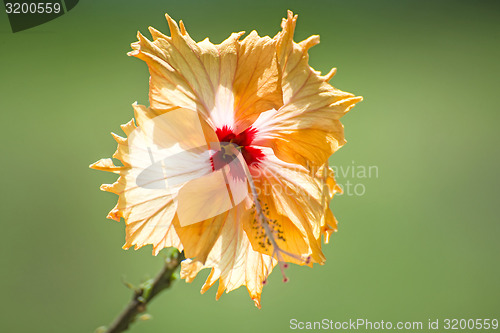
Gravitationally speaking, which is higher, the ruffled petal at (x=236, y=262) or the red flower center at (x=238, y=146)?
the red flower center at (x=238, y=146)

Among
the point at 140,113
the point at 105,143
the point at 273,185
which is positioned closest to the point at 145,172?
the point at 140,113

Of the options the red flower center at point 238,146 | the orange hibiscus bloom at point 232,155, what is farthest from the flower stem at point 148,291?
the red flower center at point 238,146

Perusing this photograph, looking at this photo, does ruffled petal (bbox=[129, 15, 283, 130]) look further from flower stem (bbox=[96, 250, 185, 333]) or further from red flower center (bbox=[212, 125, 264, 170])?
flower stem (bbox=[96, 250, 185, 333])

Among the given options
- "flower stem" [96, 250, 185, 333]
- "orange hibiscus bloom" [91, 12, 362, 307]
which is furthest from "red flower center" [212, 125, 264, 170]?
"flower stem" [96, 250, 185, 333]

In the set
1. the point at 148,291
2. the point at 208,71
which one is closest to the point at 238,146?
the point at 208,71

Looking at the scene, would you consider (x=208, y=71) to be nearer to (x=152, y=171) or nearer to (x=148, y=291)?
(x=152, y=171)

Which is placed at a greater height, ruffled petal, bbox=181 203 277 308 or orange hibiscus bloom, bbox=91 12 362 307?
orange hibiscus bloom, bbox=91 12 362 307

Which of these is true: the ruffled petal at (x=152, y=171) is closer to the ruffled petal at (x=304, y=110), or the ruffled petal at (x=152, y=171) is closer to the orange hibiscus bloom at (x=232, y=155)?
the orange hibiscus bloom at (x=232, y=155)
